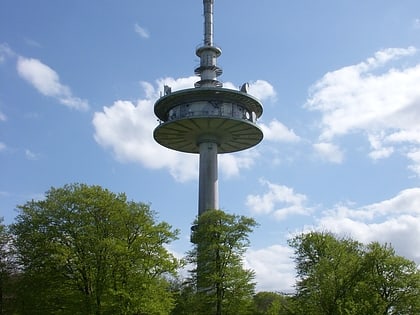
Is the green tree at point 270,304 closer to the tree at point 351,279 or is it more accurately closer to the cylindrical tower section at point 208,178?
the tree at point 351,279

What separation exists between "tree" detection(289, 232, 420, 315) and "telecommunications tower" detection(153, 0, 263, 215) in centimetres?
2052

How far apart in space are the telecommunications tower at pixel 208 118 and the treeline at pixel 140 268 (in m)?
19.1

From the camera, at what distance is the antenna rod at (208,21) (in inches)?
2616

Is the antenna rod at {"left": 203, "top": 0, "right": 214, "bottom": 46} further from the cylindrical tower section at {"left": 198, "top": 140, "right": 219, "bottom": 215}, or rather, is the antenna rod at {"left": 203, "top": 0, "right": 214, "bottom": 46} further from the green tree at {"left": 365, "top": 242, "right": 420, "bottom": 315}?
the green tree at {"left": 365, "top": 242, "right": 420, "bottom": 315}

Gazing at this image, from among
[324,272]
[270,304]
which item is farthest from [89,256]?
[270,304]

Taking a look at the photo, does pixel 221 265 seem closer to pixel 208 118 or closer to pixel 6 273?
pixel 6 273

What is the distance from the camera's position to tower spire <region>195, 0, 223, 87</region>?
64062mm

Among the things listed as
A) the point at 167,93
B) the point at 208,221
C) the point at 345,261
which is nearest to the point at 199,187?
the point at 167,93

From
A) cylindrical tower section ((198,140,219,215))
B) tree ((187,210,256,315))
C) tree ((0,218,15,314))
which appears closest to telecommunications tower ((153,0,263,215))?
cylindrical tower section ((198,140,219,215))

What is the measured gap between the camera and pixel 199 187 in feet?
199

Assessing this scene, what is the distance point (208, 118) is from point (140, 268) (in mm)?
25135

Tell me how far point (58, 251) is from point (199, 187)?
27682mm

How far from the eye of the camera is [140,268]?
119 ft

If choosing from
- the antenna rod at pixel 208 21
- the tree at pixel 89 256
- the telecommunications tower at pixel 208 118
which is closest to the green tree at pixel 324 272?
the tree at pixel 89 256
